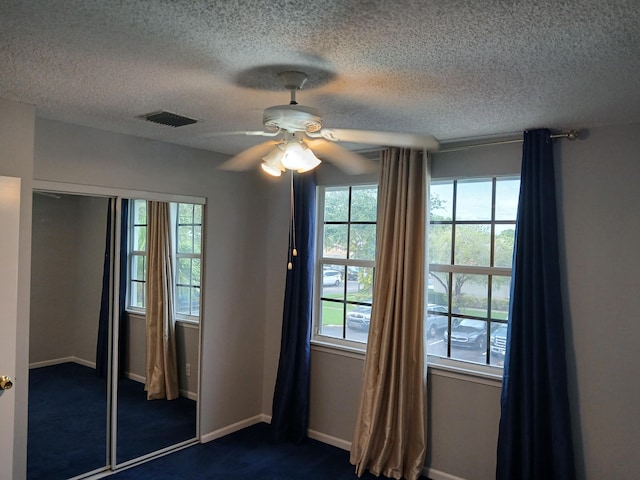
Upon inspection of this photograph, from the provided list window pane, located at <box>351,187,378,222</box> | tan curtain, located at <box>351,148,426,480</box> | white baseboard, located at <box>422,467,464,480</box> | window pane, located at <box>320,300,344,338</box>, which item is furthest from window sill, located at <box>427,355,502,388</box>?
window pane, located at <box>351,187,378,222</box>

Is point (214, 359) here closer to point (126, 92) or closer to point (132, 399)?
point (132, 399)

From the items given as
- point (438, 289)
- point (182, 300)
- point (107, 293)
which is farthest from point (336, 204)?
point (107, 293)

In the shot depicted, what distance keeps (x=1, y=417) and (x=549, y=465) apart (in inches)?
119

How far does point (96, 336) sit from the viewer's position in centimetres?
329

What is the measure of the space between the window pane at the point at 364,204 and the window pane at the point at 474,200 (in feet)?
2.25

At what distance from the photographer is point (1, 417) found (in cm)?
251

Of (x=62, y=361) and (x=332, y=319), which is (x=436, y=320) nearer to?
(x=332, y=319)

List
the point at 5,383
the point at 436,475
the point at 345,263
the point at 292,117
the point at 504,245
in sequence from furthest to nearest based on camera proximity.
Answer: the point at 345,263 < the point at 436,475 < the point at 504,245 < the point at 5,383 < the point at 292,117

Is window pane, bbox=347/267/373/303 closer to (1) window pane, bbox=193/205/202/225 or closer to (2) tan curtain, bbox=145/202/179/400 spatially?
(1) window pane, bbox=193/205/202/225

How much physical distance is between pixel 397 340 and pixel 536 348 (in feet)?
3.03

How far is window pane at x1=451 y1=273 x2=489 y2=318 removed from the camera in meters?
3.35

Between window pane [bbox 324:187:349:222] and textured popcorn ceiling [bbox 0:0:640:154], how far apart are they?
1191 mm

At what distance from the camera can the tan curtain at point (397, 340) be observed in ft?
11.0

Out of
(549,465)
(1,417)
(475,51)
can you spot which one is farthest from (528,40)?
(1,417)
